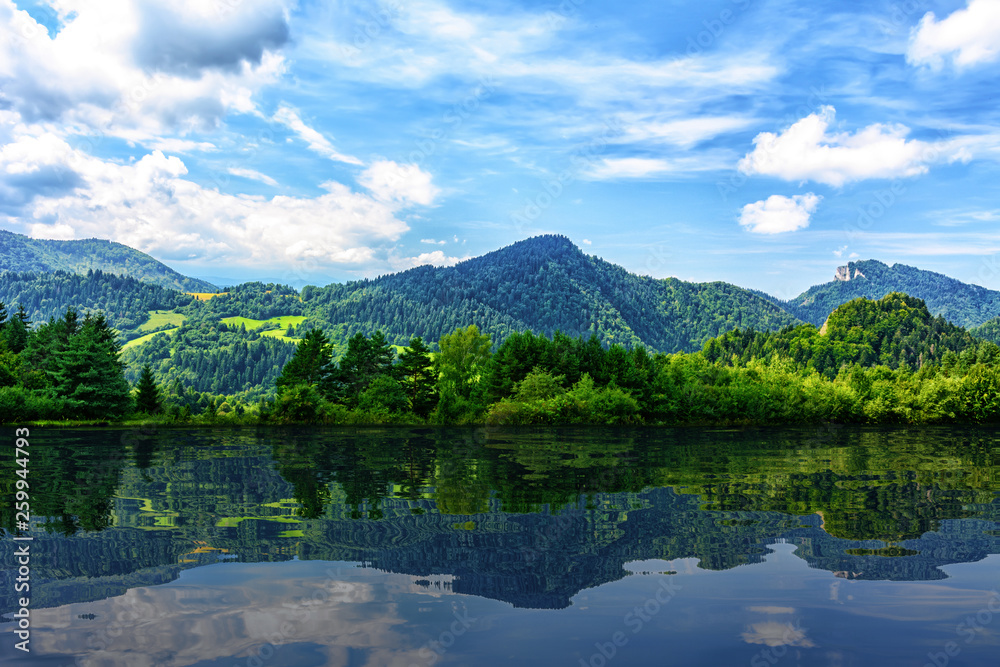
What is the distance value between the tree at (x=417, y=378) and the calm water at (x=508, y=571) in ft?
189

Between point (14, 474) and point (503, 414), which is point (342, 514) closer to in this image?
point (14, 474)

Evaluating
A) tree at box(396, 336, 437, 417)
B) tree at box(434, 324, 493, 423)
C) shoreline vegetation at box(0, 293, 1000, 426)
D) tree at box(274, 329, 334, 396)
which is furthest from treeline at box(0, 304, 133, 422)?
tree at box(434, 324, 493, 423)

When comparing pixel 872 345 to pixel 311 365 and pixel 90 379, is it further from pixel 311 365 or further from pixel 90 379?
pixel 90 379

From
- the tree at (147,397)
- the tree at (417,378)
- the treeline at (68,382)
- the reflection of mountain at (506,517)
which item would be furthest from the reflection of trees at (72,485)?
the tree at (417,378)

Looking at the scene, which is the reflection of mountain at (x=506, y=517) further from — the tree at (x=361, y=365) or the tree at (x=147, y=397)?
the tree at (x=147, y=397)

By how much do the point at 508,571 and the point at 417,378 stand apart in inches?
2867

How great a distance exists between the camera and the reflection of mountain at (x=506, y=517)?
39.3 ft

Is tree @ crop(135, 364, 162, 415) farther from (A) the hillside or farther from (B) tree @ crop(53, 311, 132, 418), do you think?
(A) the hillside

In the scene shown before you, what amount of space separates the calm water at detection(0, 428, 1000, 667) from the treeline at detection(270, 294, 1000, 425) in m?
51.0

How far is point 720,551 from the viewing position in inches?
527

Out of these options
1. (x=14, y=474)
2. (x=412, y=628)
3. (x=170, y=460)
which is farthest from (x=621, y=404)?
(x=412, y=628)

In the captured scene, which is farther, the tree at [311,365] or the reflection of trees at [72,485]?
the tree at [311,365]

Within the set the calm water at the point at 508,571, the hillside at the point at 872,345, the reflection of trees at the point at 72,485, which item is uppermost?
the hillside at the point at 872,345

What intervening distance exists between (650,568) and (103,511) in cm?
1460
